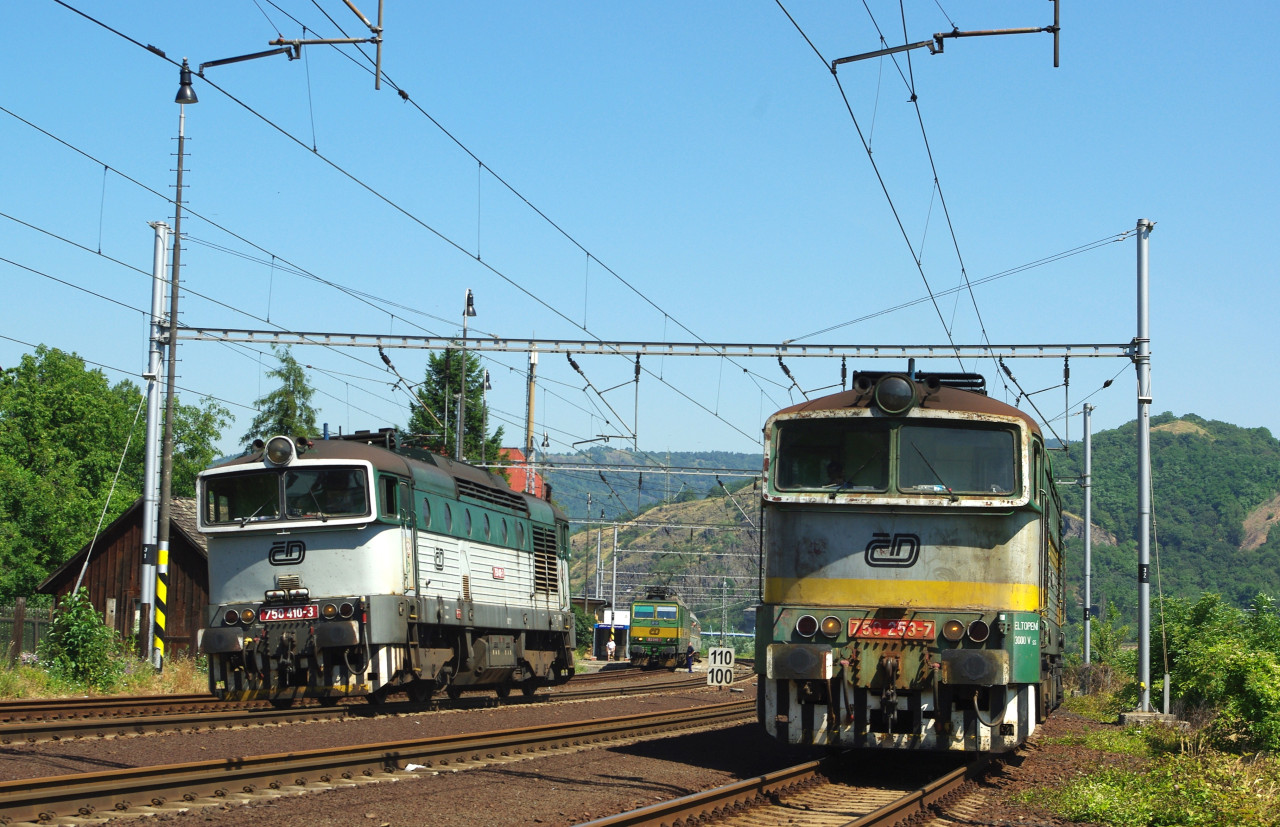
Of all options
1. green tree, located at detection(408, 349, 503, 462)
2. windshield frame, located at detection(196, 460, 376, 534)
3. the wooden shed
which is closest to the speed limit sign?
windshield frame, located at detection(196, 460, 376, 534)

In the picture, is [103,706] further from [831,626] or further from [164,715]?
[831,626]

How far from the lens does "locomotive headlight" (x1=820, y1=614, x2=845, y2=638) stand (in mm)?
11734

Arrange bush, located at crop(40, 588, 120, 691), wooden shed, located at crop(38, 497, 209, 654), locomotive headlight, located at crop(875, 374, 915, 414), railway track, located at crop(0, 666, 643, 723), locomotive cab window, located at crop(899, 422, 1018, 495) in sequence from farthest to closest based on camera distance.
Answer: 1. wooden shed, located at crop(38, 497, 209, 654)
2. bush, located at crop(40, 588, 120, 691)
3. railway track, located at crop(0, 666, 643, 723)
4. locomotive headlight, located at crop(875, 374, 915, 414)
5. locomotive cab window, located at crop(899, 422, 1018, 495)

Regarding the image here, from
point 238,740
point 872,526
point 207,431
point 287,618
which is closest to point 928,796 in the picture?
point 872,526

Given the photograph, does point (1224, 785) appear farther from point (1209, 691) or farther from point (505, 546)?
point (505, 546)

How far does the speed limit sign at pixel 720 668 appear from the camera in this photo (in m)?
19.3

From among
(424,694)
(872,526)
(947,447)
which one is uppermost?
(947,447)

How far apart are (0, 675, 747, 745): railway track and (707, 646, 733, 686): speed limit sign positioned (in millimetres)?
4135

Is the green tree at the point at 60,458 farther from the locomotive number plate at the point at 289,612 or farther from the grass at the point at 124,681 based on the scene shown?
the locomotive number plate at the point at 289,612

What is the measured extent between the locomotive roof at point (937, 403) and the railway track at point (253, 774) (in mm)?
4908

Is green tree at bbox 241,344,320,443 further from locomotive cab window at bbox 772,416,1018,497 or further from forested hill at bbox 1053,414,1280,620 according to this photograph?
forested hill at bbox 1053,414,1280,620

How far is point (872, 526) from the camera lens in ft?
39.5

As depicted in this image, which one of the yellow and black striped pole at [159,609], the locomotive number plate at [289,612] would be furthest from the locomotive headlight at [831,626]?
the yellow and black striped pole at [159,609]

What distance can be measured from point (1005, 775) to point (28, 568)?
5402cm
